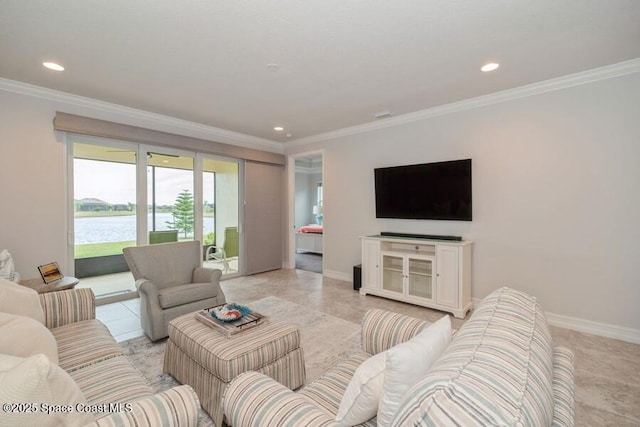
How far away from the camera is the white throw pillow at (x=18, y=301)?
5.24 ft

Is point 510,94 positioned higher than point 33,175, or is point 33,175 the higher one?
point 510,94

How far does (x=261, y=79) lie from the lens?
301 centimetres

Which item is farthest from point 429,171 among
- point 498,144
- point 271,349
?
point 271,349

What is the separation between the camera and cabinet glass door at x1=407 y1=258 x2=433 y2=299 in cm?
374

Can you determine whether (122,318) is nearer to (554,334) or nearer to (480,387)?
(480,387)

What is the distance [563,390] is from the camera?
3.30ft

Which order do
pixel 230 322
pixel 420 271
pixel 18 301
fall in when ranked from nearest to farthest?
pixel 18 301 < pixel 230 322 < pixel 420 271

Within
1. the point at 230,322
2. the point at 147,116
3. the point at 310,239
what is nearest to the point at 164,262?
the point at 230,322

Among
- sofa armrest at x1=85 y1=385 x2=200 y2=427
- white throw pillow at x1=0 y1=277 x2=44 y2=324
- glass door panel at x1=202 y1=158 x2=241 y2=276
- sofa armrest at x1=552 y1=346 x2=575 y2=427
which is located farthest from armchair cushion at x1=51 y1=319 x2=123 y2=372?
glass door panel at x1=202 y1=158 x2=241 y2=276

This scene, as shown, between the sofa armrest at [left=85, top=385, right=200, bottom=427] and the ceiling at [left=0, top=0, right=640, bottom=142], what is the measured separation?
2198mm

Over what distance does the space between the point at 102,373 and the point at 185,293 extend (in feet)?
4.88

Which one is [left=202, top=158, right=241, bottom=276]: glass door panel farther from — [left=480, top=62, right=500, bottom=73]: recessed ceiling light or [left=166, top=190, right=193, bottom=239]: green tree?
[left=480, top=62, right=500, bottom=73]: recessed ceiling light

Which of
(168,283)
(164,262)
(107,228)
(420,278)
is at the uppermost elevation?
(107,228)

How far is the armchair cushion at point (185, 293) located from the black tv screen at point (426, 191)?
8.63ft
